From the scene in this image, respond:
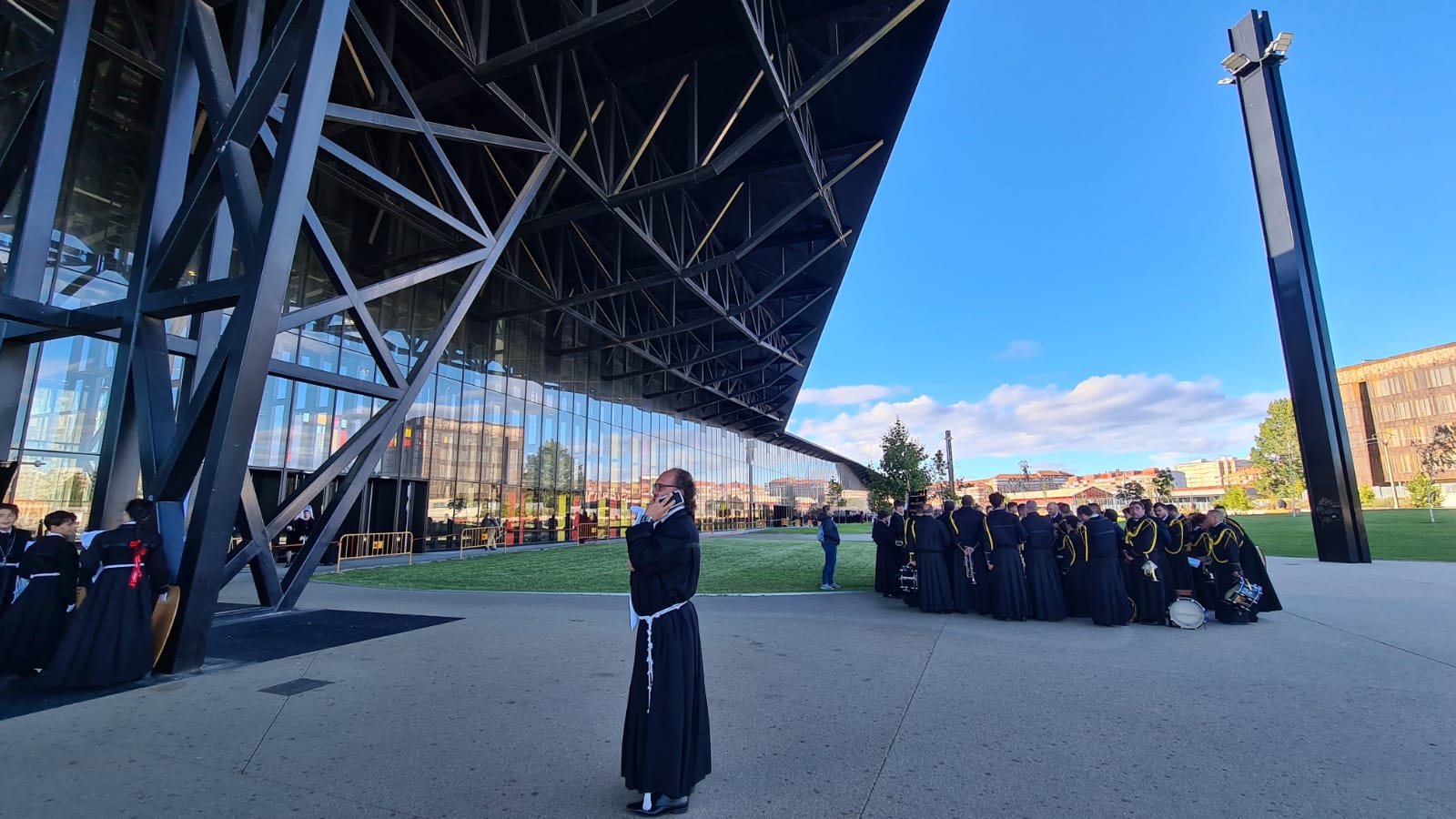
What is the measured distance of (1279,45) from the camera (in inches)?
685

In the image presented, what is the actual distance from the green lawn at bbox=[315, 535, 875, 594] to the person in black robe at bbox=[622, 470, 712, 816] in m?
9.33

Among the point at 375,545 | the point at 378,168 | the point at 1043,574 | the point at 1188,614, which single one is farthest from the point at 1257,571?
the point at 375,545

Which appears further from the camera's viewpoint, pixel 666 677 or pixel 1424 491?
pixel 1424 491

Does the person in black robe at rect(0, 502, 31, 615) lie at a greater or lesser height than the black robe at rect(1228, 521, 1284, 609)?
greater

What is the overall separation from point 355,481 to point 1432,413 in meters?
101

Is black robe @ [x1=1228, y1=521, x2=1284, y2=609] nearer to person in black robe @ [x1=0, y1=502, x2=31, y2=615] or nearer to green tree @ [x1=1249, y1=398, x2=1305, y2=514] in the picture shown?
person in black robe @ [x1=0, y1=502, x2=31, y2=615]

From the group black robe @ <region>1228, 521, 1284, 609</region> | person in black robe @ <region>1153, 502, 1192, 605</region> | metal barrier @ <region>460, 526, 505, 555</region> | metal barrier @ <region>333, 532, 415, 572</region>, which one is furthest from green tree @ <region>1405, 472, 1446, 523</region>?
metal barrier @ <region>333, 532, 415, 572</region>

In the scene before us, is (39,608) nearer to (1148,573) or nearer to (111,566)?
(111,566)

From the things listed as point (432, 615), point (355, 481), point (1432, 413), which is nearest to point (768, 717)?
point (432, 615)

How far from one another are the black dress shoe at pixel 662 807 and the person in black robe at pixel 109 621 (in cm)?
527

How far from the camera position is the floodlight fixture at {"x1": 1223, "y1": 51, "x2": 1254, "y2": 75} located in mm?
18156

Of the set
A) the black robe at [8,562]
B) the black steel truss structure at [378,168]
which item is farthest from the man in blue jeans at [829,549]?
the black robe at [8,562]

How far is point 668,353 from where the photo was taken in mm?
32906

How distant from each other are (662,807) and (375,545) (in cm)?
2121
